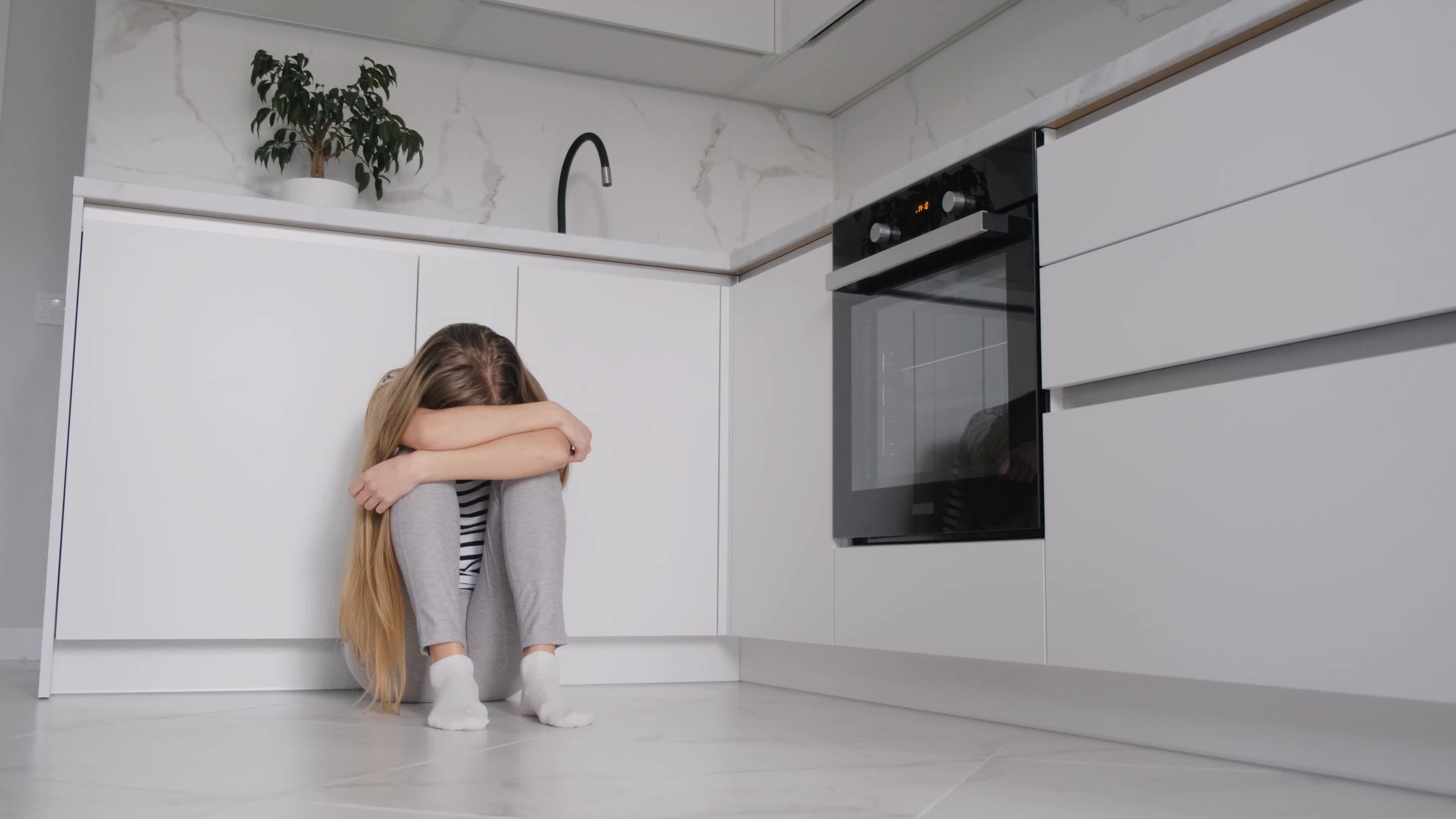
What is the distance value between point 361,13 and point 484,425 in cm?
138

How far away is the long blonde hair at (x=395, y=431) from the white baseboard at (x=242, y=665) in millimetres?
190

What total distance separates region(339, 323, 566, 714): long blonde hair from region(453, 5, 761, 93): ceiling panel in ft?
3.55

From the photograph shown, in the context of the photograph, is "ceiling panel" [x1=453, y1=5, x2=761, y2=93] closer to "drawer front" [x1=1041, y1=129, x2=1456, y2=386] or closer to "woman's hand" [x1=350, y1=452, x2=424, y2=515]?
"woman's hand" [x1=350, y1=452, x2=424, y2=515]

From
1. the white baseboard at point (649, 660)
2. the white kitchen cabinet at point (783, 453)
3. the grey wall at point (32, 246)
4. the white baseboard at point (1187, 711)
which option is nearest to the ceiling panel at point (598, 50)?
the white kitchen cabinet at point (783, 453)

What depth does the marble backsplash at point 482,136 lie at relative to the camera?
8.66 ft

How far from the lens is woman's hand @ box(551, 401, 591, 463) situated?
187 centimetres

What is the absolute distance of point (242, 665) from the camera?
2053mm

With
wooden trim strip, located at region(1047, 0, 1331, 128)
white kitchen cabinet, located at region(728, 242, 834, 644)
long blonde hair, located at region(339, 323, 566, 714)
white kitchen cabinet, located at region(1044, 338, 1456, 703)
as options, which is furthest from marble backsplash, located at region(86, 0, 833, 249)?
white kitchen cabinet, located at region(1044, 338, 1456, 703)

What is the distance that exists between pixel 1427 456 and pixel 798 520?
3.94 ft


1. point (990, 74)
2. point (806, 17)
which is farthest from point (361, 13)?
point (990, 74)

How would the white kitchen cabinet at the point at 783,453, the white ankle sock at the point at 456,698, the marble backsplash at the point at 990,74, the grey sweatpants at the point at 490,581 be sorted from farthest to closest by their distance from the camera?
the marble backsplash at the point at 990,74 < the white kitchen cabinet at the point at 783,453 < the grey sweatpants at the point at 490,581 < the white ankle sock at the point at 456,698

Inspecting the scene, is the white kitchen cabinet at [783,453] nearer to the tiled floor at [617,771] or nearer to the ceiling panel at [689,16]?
the tiled floor at [617,771]

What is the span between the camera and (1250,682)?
1230 millimetres

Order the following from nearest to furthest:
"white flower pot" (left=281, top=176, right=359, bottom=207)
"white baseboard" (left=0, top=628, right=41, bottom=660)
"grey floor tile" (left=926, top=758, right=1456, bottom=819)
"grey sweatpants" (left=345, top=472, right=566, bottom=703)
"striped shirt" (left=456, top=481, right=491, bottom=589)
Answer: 1. "grey floor tile" (left=926, top=758, right=1456, bottom=819)
2. "grey sweatpants" (left=345, top=472, right=566, bottom=703)
3. "striped shirt" (left=456, top=481, right=491, bottom=589)
4. "white flower pot" (left=281, top=176, right=359, bottom=207)
5. "white baseboard" (left=0, top=628, right=41, bottom=660)
